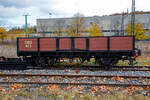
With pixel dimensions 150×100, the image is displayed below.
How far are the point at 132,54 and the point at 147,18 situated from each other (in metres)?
47.5

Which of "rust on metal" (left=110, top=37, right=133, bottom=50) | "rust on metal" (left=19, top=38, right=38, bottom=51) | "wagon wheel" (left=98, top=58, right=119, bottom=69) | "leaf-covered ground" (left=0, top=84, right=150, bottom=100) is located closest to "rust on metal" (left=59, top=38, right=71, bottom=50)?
"rust on metal" (left=19, top=38, right=38, bottom=51)

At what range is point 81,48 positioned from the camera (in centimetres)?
980

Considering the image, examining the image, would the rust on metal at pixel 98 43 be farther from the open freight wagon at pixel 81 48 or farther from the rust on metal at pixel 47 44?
the rust on metal at pixel 47 44

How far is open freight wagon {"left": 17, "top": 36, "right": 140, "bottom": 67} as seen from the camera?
31.0 feet

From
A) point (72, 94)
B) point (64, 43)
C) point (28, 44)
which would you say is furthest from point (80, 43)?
point (72, 94)

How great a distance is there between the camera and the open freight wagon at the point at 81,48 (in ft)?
31.0

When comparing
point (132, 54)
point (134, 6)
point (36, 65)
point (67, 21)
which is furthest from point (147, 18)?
point (36, 65)

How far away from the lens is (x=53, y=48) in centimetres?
1006

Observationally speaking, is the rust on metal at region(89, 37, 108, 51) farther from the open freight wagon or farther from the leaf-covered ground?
the leaf-covered ground

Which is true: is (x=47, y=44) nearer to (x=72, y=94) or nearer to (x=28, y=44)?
(x=28, y=44)

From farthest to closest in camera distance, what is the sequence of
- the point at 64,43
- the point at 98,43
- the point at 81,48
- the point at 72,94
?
the point at 64,43 → the point at 81,48 → the point at 98,43 → the point at 72,94

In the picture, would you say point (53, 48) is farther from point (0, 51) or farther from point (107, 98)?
point (0, 51)

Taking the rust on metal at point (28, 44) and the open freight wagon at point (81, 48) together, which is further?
the rust on metal at point (28, 44)

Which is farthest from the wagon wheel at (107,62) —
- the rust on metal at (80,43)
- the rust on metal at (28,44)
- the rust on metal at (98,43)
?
the rust on metal at (28,44)
